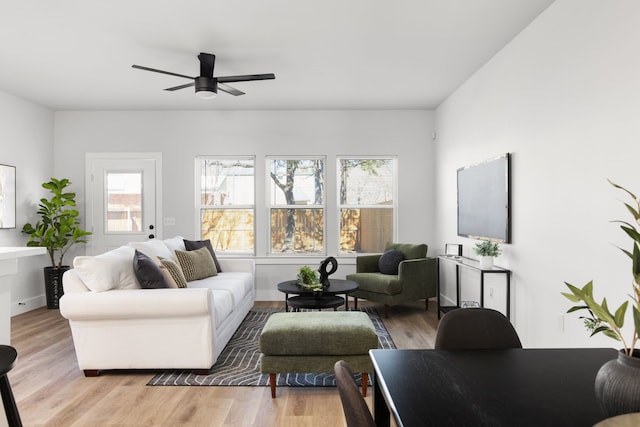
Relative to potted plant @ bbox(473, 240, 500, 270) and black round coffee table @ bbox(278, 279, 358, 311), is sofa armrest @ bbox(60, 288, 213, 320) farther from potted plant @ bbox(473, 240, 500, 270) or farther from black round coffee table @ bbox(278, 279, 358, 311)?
potted plant @ bbox(473, 240, 500, 270)

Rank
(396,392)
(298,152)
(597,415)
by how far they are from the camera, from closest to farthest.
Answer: (597,415), (396,392), (298,152)

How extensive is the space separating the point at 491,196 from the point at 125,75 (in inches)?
151

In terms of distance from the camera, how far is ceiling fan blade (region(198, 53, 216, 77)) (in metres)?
3.87

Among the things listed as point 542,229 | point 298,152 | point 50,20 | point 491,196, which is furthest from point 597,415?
point 298,152

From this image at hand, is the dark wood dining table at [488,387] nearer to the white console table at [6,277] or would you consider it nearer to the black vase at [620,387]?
the black vase at [620,387]

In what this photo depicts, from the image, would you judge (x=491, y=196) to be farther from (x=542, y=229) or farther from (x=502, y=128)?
(x=542, y=229)

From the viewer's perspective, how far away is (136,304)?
10.2 feet

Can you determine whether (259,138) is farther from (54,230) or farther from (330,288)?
(54,230)

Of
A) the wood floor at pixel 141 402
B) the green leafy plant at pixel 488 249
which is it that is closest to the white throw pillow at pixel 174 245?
the wood floor at pixel 141 402

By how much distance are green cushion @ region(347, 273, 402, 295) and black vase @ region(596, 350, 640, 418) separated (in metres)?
3.98

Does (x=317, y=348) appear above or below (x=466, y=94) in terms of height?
below

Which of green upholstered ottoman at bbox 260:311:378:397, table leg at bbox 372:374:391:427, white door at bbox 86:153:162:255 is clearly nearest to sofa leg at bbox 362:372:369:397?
green upholstered ottoman at bbox 260:311:378:397

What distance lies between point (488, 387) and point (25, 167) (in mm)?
6087

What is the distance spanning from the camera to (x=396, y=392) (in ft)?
3.72
